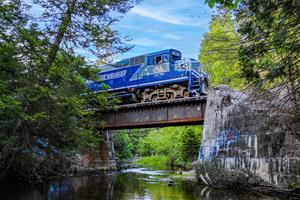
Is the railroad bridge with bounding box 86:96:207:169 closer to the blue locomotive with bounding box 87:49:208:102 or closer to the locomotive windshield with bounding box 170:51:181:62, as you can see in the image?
the blue locomotive with bounding box 87:49:208:102

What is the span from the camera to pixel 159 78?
24062 mm

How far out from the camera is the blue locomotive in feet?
74.9

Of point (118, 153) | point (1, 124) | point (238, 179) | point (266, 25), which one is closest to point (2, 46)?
point (1, 124)

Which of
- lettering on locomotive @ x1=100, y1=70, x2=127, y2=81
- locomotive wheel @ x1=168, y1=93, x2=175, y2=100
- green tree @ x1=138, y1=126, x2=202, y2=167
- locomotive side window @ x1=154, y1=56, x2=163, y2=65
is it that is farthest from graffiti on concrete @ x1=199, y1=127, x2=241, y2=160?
green tree @ x1=138, y1=126, x2=202, y2=167

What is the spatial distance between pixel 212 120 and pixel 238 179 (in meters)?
4.38

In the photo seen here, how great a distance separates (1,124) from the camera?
1224cm

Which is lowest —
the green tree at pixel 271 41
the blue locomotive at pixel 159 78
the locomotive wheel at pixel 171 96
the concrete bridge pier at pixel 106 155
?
the concrete bridge pier at pixel 106 155

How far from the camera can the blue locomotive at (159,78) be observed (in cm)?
2283

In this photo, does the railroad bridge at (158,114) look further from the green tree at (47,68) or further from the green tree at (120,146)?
the green tree at (120,146)

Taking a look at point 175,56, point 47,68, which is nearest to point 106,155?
point 175,56

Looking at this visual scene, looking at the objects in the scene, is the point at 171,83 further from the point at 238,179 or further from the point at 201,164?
the point at 238,179

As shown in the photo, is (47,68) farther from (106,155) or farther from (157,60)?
(106,155)

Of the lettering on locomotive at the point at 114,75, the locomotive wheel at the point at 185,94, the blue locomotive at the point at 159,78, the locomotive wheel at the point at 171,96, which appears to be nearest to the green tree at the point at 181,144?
the locomotive wheel at the point at 171,96

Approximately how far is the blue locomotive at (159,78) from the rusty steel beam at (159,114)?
3.22ft
